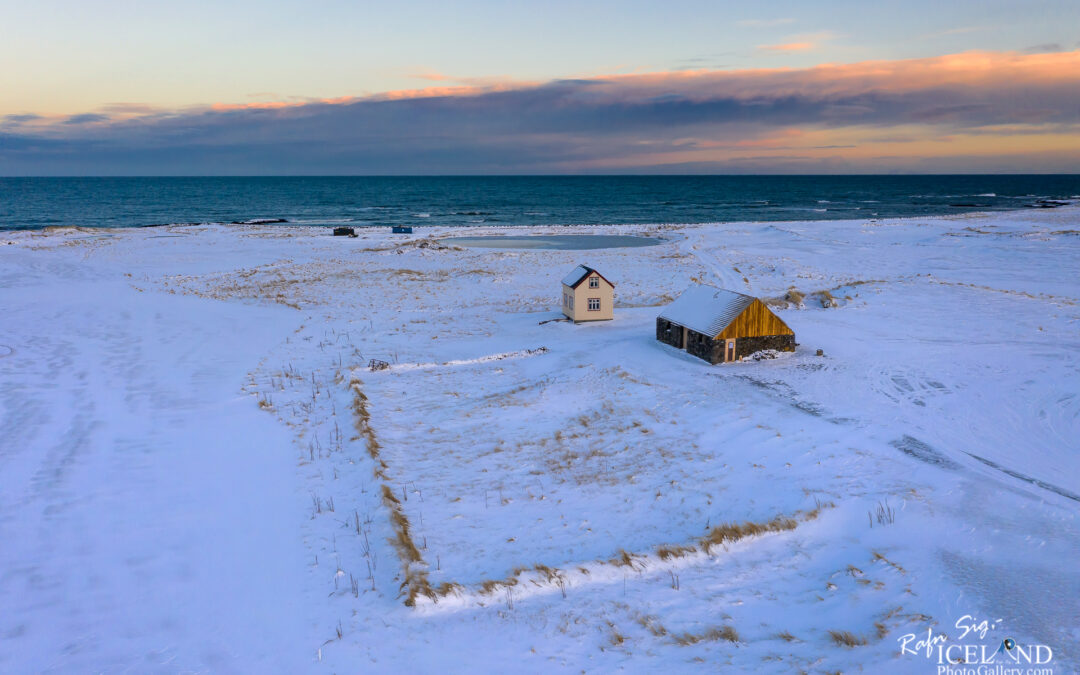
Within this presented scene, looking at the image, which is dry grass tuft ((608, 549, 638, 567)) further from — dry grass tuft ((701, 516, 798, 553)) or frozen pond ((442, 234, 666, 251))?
frozen pond ((442, 234, 666, 251))

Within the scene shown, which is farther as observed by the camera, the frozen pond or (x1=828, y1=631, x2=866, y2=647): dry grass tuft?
the frozen pond

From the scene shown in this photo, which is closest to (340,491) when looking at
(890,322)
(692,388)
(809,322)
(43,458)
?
(43,458)

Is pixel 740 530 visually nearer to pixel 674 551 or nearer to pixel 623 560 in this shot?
pixel 674 551

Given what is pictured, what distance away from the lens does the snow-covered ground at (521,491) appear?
10.5 m

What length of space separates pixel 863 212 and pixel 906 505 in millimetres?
107175

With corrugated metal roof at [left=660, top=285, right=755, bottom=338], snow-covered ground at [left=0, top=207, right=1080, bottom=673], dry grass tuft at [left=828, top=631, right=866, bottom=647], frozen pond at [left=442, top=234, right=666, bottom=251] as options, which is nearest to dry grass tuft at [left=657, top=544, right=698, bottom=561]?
snow-covered ground at [left=0, top=207, right=1080, bottom=673]

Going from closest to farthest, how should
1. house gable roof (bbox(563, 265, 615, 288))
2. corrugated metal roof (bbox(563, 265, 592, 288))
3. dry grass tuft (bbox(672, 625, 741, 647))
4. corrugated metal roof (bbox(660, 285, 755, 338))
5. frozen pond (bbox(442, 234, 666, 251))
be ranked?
1. dry grass tuft (bbox(672, 625, 741, 647))
2. corrugated metal roof (bbox(660, 285, 755, 338))
3. house gable roof (bbox(563, 265, 615, 288))
4. corrugated metal roof (bbox(563, 265, 592, 288))
5. frozen pond (bbox(442, 234, 666, 251))

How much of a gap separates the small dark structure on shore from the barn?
19.0 feet

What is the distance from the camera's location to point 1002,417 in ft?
67.1

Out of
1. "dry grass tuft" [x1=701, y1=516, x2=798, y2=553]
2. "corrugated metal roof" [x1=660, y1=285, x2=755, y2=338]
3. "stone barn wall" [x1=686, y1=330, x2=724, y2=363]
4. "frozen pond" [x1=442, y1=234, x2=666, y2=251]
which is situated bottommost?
"dry grass tuft" [x1=701, y1=516, x2=798, y2=553]

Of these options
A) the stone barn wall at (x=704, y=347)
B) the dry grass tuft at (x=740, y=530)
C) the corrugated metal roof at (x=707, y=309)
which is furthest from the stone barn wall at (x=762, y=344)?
the dry grass tuft at (x=740, y=530)

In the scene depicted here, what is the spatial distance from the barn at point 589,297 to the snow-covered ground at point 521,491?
1440 millimetres

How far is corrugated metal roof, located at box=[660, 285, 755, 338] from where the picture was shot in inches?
1041

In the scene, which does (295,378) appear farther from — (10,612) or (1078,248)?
(1078,248)
